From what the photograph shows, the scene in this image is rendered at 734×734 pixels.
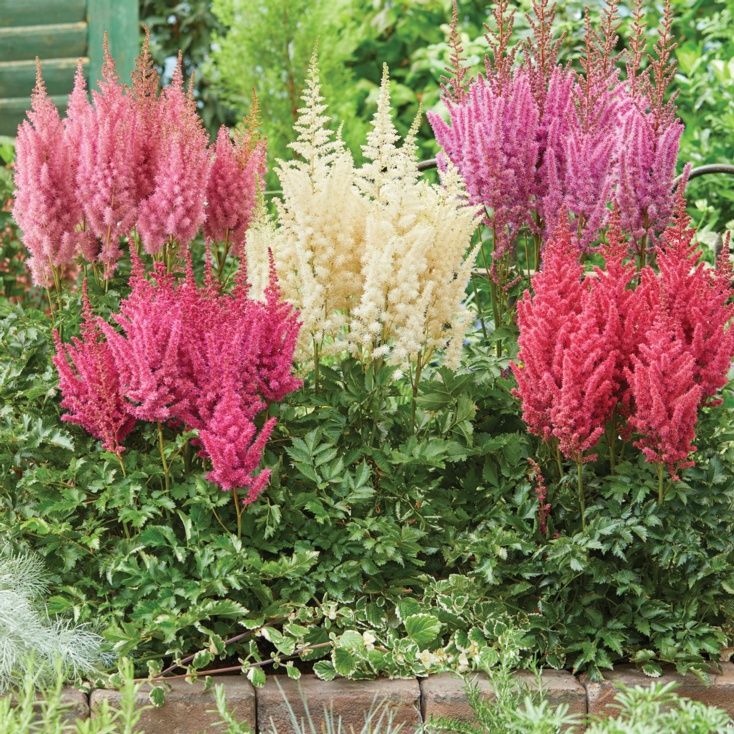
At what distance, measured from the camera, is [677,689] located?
282 centimetres

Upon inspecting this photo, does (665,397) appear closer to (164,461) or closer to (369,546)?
(369,546)

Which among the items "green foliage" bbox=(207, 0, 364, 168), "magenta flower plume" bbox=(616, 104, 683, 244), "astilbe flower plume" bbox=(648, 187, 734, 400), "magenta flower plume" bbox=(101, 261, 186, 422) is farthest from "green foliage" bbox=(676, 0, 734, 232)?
"magenta flower plume" bbox=(101, 261, 186, 422)

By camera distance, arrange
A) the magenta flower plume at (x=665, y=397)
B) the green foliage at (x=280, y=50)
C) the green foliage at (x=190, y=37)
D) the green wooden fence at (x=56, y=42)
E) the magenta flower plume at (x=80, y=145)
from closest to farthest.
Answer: the magenta flower plume at (x=665, y=397), the magenta flower plume at (x=80, y=145), the green wooden fence at (x=56, y=42), the green foliage at (x=280, y=50), the green foliage at (x=190, y=37)

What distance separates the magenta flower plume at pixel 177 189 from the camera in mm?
3293

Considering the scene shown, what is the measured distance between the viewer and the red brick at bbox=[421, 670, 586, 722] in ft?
8.98

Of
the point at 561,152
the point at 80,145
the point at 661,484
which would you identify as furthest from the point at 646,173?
the point at 80,145

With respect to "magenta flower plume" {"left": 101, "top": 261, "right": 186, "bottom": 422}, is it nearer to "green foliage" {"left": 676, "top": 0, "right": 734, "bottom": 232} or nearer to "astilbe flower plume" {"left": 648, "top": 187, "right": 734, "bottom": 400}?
"astilbe flower plume" {"left": 648, "top": 187, "right": 734, "bottom": 400}

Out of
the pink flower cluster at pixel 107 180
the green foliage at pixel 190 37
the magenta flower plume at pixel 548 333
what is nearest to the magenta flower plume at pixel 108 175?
the pink flower cluster at pixel 107 180

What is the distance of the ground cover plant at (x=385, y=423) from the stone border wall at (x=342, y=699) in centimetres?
5

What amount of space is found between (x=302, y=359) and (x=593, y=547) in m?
0.92

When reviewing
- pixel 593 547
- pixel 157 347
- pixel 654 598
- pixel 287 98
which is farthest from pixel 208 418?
pixel 287 98

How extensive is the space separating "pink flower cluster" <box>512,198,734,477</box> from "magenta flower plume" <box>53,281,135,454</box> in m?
0.99

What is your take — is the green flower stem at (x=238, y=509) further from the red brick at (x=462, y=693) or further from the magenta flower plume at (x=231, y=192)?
the magenta flower plume at (x=231, y=192)

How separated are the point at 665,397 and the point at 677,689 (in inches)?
28.2
